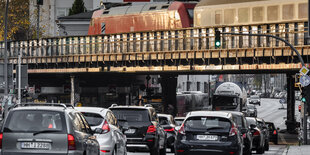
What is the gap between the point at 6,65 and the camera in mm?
37156

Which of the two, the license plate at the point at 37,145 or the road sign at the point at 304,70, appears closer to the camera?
the license plate at the point at 37,145

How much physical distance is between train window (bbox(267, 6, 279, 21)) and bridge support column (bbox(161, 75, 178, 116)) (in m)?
20.3

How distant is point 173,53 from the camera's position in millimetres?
52469

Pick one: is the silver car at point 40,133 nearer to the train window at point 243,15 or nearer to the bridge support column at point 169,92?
the train window at point 243,15

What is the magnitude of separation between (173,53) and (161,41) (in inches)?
87.1

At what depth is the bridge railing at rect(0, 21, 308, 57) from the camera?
148 feet

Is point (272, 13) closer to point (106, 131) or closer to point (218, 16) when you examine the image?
point (218, 16)

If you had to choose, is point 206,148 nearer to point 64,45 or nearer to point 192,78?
point 64,45

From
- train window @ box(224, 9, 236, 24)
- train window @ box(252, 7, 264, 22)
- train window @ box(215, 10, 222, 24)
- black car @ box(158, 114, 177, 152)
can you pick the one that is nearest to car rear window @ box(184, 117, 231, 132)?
black car @ box(158, 114, 177, 152)

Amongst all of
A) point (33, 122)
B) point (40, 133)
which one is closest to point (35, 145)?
point (40, 133)

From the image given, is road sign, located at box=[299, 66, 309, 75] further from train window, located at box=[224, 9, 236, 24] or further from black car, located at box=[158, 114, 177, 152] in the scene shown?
train window, located at box=[224, 9, 236, 24]

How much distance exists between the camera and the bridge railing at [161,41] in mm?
45031

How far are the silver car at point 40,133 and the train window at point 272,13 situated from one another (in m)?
32.7

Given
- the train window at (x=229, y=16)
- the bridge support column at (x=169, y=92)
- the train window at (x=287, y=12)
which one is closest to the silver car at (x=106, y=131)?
the train window at (x=287, y=12)
